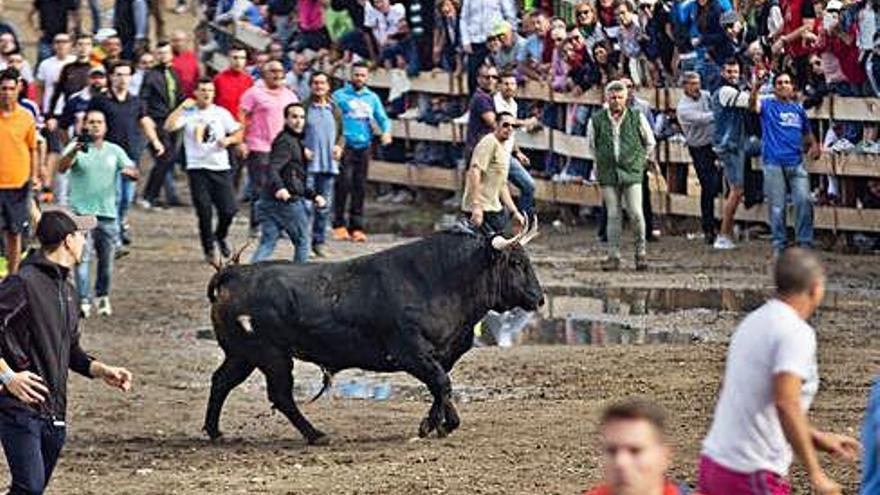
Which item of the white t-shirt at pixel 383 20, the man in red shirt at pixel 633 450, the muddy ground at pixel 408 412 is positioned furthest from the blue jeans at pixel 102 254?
the man in red shirt at pixel 633 450

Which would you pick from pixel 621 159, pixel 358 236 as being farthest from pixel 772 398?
pixel 358 236

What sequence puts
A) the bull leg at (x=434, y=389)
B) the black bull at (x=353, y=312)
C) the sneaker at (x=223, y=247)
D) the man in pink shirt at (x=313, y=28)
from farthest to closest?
the man in pink shirt at (x=313, y=28) → the sneaker at (x=223, y=247) → the black bull at (x=353, y=312) → the bull leg at (x=434, y=389)

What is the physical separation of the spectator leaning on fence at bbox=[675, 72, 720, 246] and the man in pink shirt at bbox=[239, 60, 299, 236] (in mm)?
3894

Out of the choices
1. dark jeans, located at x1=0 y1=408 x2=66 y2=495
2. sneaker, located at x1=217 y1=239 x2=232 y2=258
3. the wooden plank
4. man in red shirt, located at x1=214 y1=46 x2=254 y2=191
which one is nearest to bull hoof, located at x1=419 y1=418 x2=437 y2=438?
dark jeans, located at x1=0 y1=408 x2=66 y2=495

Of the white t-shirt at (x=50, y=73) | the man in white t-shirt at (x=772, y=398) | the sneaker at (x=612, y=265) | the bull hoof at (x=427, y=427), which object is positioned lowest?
the sneaker at (x=612, y=265)

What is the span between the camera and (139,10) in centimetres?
3384

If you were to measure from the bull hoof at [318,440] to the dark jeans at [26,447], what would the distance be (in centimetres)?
386

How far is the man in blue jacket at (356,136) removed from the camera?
26203 mm

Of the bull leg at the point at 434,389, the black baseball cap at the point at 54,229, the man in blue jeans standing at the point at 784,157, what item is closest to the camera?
the black baseball cap at the point at 54,229

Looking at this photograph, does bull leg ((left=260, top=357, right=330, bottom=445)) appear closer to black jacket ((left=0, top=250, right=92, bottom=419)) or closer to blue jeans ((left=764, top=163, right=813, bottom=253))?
black jacket ((left=0, top=250, right=92, bottom=419))

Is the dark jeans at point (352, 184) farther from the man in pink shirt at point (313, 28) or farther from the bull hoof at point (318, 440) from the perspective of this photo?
the bull hoof at point (318, 440)

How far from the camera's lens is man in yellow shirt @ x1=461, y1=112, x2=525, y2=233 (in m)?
21.5

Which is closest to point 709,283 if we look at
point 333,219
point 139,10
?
point 333,219

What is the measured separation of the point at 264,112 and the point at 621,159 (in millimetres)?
3557
